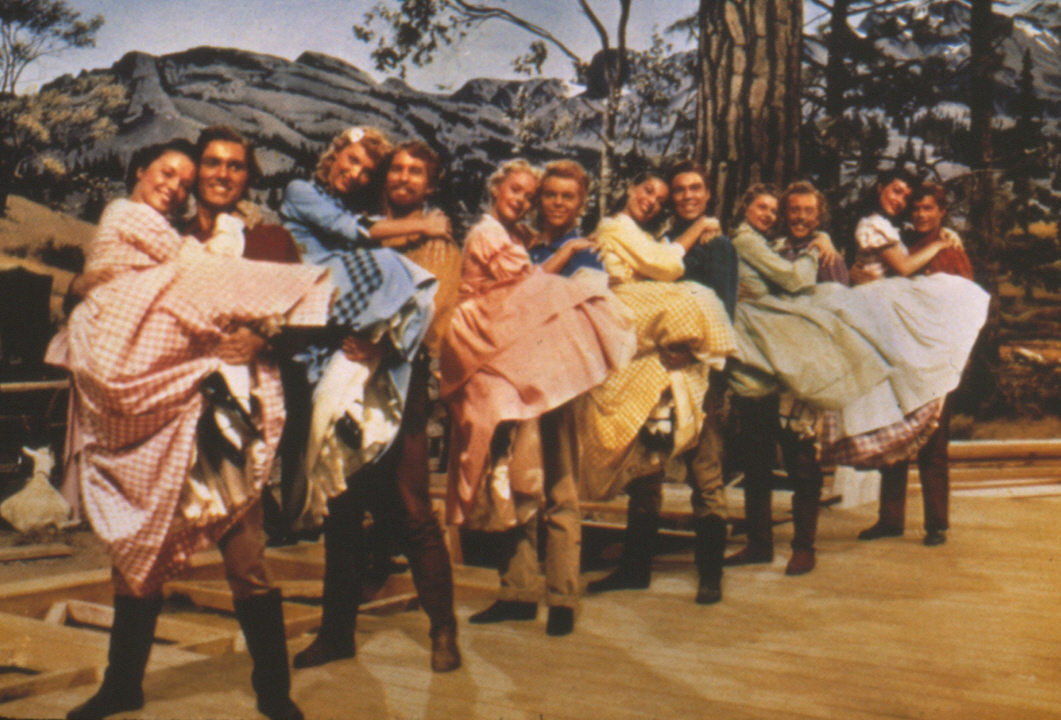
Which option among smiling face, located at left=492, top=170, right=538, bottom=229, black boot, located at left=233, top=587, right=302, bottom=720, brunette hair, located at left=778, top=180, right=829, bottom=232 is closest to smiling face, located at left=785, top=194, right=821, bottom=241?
brunette hair, located at left=778, top=180, right=829, bottom=232

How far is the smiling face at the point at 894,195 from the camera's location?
4.65 meters

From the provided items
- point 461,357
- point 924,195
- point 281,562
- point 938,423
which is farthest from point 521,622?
point 924,195

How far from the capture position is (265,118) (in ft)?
30.5

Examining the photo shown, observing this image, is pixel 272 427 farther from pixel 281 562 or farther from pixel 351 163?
pixel 281 562

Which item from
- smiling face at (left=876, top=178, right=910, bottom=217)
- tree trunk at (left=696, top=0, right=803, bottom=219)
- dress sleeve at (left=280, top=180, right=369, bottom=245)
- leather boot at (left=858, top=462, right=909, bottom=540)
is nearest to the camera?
dress sleeve at (left=280, top=180, right=369, bottom=245)

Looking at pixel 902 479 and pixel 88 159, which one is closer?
pixel 902 479

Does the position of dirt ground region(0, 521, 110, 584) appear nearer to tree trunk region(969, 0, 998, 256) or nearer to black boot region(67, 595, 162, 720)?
black boot region(67, 595, 162, 720)

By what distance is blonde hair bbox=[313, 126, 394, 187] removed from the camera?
9.43 feet

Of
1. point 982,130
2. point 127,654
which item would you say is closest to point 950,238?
point 982,130

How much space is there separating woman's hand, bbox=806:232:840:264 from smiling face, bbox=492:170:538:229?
5.39ft

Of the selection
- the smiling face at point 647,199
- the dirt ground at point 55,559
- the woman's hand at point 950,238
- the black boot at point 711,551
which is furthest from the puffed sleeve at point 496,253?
the dirt ground at point 55,559

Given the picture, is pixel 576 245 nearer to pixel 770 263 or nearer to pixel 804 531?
pixel 770 263

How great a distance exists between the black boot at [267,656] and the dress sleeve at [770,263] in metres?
2.68

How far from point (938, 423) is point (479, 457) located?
2.83 metres
